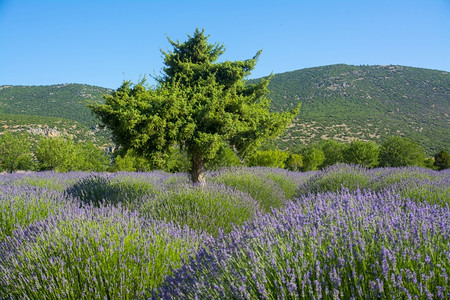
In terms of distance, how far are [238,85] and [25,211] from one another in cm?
521

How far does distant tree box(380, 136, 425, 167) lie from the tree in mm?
28137

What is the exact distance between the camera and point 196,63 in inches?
323

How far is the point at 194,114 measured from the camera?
6.57m

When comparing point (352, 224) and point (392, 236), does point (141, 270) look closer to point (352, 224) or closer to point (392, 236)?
point (352, 224)

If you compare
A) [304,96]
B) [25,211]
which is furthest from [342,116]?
[25,211]

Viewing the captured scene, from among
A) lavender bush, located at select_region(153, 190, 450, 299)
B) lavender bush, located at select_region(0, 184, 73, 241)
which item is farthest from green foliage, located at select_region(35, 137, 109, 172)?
lavender bush, located at select_region(153, 190, 450, 299)

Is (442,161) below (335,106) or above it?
below

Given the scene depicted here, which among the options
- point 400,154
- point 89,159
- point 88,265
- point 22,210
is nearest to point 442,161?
point 400,154

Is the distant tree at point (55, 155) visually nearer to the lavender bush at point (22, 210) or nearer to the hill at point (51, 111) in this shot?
the lavender bush at point (22, 210)

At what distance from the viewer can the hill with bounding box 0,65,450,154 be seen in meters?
53.8

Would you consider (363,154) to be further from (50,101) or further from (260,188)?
(50,101)

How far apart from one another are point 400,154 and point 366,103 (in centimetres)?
4277

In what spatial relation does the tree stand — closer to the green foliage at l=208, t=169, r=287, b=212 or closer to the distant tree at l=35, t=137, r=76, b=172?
the green foliage at l=208, t=169, r=287, b=212

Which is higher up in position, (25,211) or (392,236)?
(392,236)
